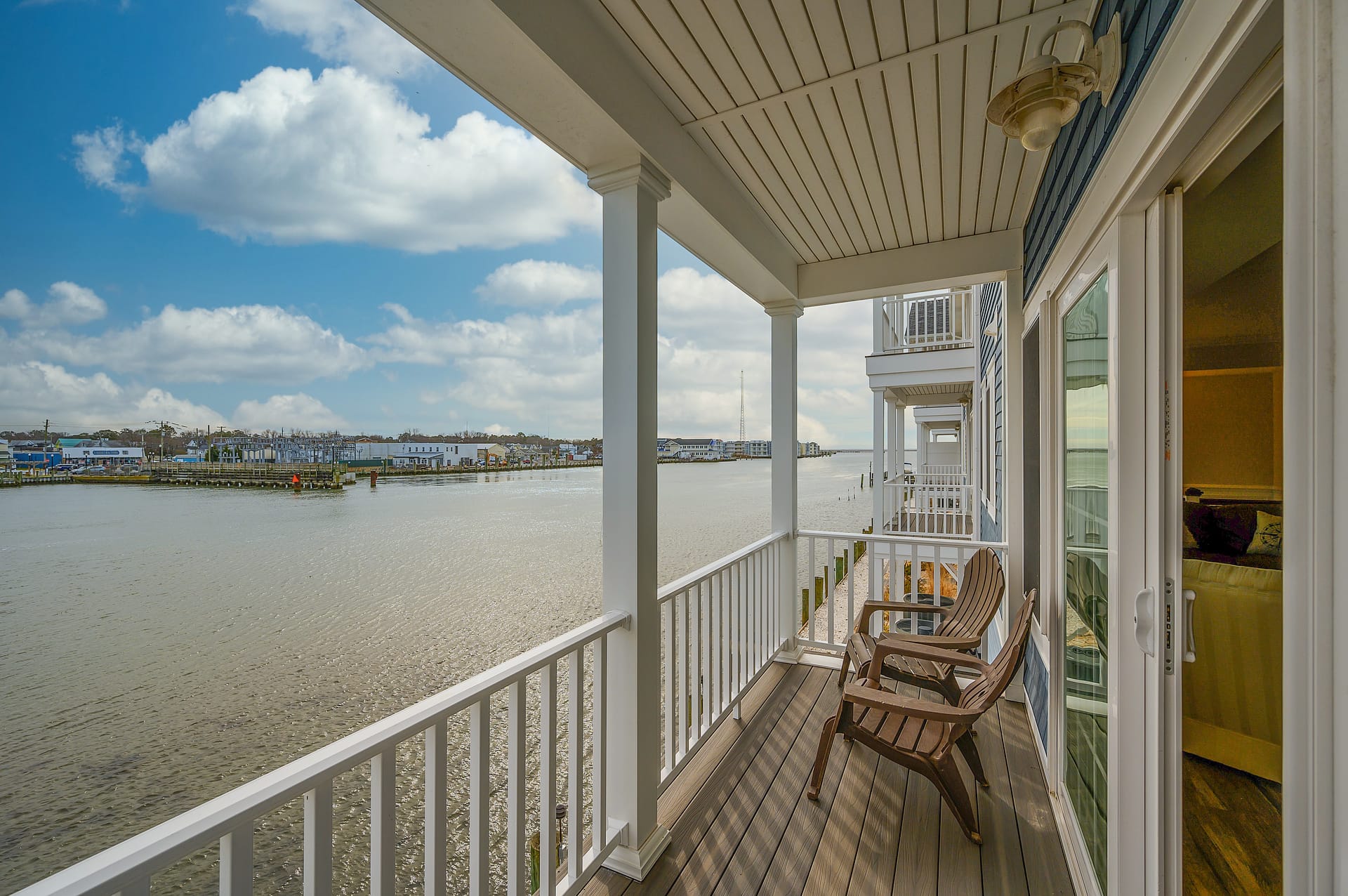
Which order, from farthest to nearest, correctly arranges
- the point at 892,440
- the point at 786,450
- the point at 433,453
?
the point at 892,440
the point at 433,453
the point at 786,450

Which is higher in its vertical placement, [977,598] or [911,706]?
[977,598]

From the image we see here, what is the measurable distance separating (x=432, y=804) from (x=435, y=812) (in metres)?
0.02

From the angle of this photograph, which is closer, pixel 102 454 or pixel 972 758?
pixel 102 454

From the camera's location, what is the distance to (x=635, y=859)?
1.92 meters

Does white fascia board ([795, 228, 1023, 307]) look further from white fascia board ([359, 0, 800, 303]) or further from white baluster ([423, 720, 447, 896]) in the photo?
white baluster ([423, 720, 447, 896])

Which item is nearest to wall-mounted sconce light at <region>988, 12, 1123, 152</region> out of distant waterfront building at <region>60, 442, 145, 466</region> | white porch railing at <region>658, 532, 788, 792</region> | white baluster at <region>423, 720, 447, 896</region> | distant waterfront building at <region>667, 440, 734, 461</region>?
white porch railing at <region>658, 532, 788, 792</region>

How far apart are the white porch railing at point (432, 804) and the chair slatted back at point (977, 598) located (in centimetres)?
194

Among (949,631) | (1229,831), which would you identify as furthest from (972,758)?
(1229,831)

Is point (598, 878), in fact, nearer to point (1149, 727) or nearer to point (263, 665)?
point (1149, 727)

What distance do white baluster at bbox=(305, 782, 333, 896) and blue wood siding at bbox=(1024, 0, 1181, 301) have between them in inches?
81.1

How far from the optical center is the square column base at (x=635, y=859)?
1.91 meters

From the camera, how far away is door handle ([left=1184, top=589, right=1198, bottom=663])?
3.76 ft

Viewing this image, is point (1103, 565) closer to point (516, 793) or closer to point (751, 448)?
point (516, 793)

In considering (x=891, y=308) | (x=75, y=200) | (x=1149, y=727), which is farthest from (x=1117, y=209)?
(x=891, y=308)
